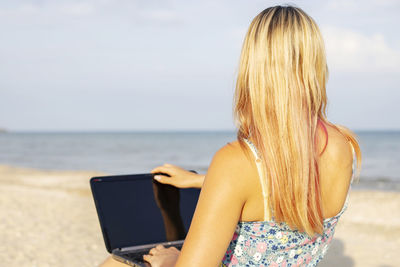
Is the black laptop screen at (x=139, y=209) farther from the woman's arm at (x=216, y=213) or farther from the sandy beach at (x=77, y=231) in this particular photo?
the sandy beach at (x=77, y=231)

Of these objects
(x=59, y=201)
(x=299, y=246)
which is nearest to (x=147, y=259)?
(x=299, y=246)

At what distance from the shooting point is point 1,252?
17.3 ft

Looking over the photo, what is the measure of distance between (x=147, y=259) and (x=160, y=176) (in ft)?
1.60

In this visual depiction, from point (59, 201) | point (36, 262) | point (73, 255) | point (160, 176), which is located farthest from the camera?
point (59, 201)

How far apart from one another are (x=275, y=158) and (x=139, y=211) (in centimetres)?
113

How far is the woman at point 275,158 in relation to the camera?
1244mm

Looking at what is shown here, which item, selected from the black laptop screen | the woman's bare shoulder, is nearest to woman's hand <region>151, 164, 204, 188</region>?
the black laptop screen

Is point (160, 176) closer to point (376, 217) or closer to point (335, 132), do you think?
point (335, 132)

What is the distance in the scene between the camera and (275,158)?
1.30 meters

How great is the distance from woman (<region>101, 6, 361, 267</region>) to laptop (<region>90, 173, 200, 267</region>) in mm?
817

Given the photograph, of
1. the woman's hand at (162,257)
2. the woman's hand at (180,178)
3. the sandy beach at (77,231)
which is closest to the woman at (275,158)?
the woman's hand at (162,257)

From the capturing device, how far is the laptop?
7.10ft

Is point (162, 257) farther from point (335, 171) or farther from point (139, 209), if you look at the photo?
point (335, 171)

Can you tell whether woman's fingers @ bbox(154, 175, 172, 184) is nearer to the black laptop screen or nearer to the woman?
the black laptop screen
